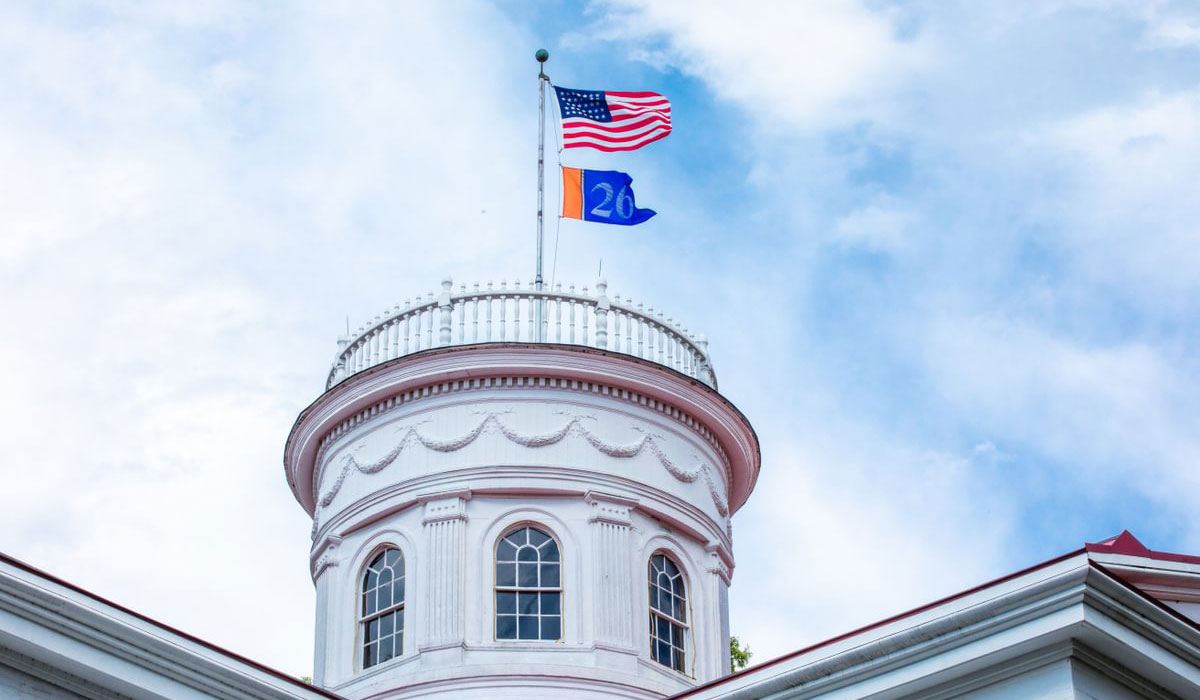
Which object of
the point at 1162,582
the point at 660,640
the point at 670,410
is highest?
the point at 670,410

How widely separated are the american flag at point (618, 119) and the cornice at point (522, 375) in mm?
4689

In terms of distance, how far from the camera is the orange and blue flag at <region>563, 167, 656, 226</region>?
1143 inches

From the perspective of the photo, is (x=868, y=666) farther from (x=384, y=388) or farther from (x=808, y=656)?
(x=384, y=388)

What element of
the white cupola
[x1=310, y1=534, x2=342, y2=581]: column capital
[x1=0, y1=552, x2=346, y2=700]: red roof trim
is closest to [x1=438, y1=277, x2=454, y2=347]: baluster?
the white cupola

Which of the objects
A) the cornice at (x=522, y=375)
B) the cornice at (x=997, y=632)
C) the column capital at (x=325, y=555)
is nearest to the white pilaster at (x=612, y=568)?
the cornice at (x=522, y=375)

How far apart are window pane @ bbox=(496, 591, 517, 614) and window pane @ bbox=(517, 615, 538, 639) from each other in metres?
0.18

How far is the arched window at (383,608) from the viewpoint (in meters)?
25.0

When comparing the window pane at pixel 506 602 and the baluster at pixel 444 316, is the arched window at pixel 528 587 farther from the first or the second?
the baluster at pixel 444 316

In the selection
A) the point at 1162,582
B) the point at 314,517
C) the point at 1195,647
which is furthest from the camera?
the point at 314,517

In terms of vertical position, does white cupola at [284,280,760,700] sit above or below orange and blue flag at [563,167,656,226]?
below

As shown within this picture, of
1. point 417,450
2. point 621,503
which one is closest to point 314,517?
point 417,450

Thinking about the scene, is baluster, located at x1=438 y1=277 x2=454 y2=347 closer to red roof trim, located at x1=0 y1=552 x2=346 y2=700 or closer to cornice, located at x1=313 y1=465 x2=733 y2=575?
cornice, located at x1=313 y1=465 x2=733 y2=575

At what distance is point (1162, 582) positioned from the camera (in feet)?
61.8

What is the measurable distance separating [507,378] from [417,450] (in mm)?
1612
